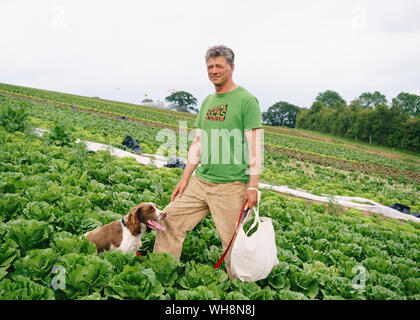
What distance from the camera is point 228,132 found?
2.48 metres

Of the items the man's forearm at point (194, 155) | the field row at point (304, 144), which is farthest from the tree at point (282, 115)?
the man's forearm at point (194, 155)

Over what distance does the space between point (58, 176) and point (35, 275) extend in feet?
9.71

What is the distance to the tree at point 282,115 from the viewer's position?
9931cm

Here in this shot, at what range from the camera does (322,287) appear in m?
3.16

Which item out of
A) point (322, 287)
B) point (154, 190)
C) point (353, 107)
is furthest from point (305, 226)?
point (353, 107)

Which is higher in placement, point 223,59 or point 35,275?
point 223,59

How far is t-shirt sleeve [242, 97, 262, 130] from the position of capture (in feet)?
7.79

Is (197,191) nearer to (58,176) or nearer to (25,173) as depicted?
(58,176)

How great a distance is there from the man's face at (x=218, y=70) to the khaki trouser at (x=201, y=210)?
93 centimetres

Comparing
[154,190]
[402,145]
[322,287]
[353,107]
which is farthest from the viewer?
[353,107]

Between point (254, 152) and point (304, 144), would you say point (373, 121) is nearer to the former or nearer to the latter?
point (304, 144)

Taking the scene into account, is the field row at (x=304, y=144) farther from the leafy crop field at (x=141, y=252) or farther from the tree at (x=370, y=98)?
the tree at (x=370, y=98)

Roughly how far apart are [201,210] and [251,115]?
3.46 ft
